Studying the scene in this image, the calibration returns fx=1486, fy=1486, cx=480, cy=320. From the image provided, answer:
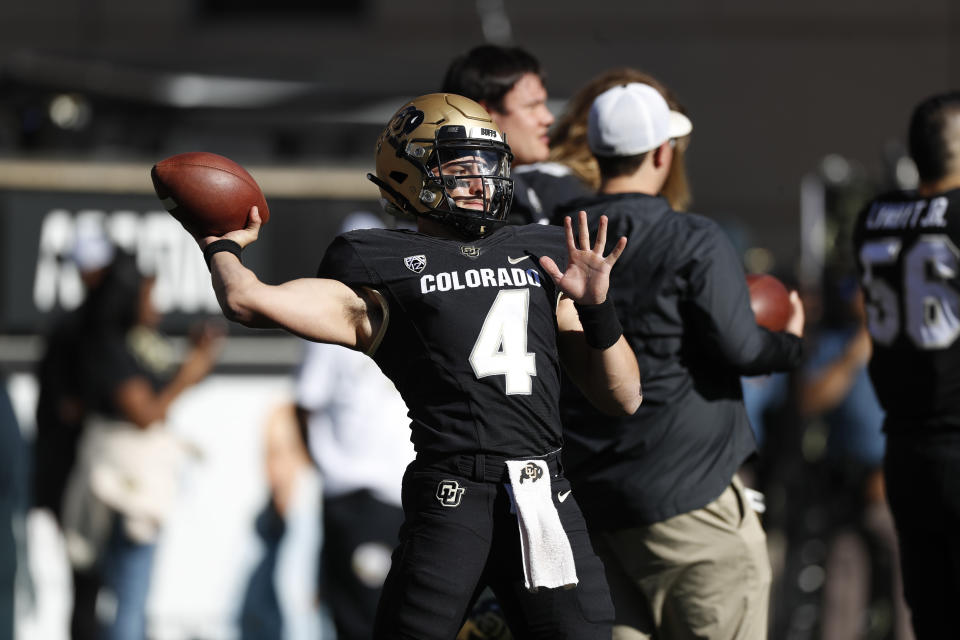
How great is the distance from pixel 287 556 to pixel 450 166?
4618mm

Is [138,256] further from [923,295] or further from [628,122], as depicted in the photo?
[923,295]

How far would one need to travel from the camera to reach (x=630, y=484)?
4281 millimetres

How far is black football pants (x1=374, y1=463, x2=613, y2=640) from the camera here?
3.47 m

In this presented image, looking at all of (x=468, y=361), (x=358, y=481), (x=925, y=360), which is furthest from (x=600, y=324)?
(x=358, y=481)

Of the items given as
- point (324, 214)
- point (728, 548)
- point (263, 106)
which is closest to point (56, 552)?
point (324, 214)

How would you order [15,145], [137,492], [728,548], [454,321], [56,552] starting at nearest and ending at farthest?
[454,321] < [728,548] < [137,492] < [56,552] < [15,145]

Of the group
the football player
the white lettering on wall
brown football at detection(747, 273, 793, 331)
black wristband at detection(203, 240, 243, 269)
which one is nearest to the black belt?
the football player

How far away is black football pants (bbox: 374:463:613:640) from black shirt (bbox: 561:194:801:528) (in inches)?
27.5

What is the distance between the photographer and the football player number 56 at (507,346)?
3.55m

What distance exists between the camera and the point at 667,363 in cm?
432

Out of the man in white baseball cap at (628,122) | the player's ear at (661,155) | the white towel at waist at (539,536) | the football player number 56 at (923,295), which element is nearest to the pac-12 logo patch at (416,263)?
the white towel at waist at (539,536)

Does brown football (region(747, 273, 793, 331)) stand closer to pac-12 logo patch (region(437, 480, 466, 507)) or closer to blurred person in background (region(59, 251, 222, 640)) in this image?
pac-12 logo patch (region(437, 480, 466, 507))

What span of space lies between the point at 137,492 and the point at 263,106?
9.43 feet

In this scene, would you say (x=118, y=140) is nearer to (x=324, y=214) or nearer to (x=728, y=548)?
(x=324, y=214)
